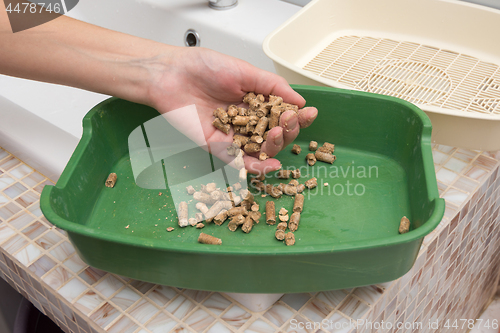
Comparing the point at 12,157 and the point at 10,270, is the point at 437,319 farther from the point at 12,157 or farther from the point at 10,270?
the point at 12,157

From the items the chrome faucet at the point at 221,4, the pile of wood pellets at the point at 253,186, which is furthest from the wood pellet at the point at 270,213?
the chrome faucet at the point at 221,4

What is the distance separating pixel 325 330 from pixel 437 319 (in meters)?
0.53

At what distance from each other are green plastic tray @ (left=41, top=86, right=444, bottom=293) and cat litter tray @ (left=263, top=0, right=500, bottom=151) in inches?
3.7

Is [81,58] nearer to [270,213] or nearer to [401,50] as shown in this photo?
[270,213]

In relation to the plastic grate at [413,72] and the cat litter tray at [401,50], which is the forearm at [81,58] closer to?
the cat litter tray at [401,50]

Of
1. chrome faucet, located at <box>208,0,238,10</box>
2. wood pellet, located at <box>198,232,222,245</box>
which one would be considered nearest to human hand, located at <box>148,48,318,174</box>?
wood pellet, located at <box>198,232,222,245</box>

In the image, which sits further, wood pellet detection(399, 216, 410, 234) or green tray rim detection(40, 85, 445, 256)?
wood pellet detection(399, 216, 410, 234)

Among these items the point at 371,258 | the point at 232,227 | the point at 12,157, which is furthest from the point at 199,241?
the point at 12,157

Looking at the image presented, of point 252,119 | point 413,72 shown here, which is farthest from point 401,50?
point 252,119

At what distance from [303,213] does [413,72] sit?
47 cm

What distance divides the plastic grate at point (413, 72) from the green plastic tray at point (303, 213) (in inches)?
6.4

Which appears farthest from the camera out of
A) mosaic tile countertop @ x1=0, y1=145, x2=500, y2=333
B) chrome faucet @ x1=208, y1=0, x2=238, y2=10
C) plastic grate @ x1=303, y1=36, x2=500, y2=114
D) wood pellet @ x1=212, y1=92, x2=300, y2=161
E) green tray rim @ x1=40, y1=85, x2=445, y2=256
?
chrome faucet @ x1=208, y1=0, x2=238, y2=10

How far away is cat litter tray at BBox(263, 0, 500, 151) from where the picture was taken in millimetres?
919

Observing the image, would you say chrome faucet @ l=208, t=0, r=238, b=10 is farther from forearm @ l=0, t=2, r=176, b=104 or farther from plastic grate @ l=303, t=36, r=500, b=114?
forearm @ l=0, t=2, r=176, b=104
